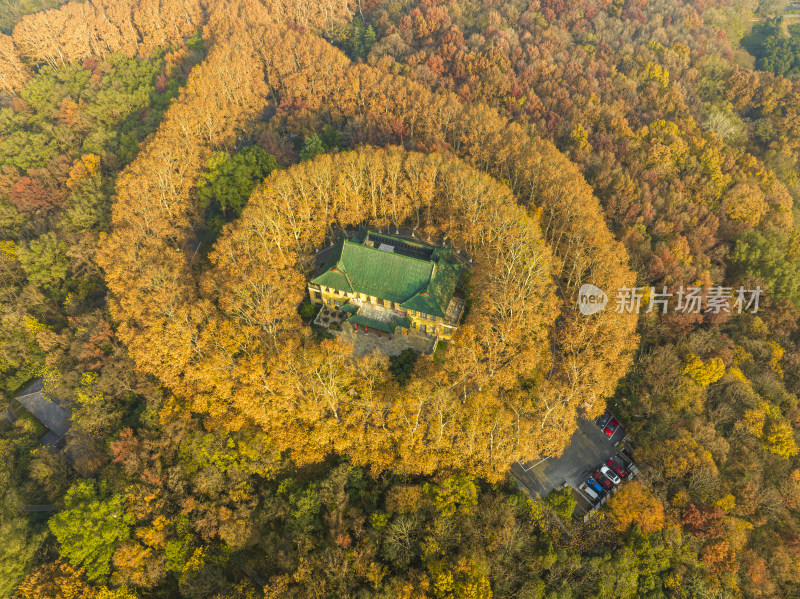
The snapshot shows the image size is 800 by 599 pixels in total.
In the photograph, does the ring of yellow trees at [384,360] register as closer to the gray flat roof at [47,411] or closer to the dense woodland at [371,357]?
the dense woodland at [371,357]

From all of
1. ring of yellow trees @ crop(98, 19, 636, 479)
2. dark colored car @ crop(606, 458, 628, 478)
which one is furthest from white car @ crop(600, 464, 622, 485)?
ring of yellow trees @ crop(98, 19, 636, 479)

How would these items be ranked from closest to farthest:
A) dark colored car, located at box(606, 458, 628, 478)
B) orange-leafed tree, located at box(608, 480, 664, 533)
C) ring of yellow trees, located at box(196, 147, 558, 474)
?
ring of yellow trees, located at box(196, 147, 558, 474) < orange-leafed tree, located at box(608, 480, 664, 533) < dark colored car, located at box(606, 458, 628, 478)

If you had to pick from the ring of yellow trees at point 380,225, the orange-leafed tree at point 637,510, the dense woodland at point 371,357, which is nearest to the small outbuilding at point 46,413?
the dense woodland at point 371,357

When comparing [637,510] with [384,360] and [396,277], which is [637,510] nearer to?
[384,360]

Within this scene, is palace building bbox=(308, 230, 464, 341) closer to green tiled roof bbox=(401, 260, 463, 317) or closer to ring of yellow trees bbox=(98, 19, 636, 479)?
green tiled roof bbox=(401, 260, 463, 317)

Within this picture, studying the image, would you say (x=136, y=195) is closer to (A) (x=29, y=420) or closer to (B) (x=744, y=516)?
(A) (x=29, y=420)

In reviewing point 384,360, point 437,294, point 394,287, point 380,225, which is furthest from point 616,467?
point 380,225
